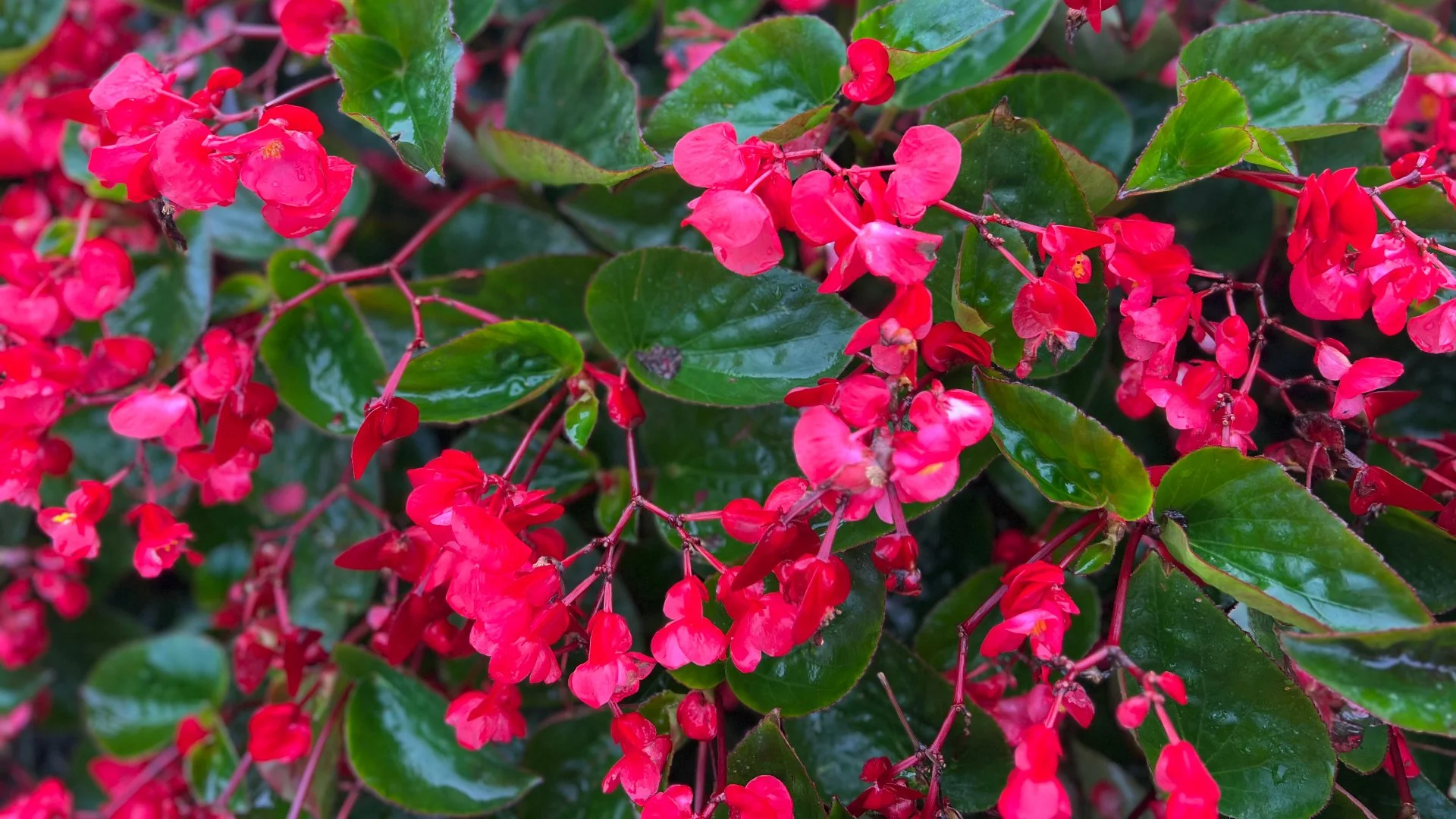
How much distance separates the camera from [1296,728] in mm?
479

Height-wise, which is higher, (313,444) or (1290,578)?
(1290,578)

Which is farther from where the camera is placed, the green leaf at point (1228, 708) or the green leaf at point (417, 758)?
the green leaf at point (417, 758)

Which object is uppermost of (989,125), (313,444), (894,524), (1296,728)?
(989,125)

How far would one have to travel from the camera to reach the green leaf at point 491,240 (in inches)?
31.8

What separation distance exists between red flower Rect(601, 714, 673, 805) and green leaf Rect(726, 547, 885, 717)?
0.07 metres

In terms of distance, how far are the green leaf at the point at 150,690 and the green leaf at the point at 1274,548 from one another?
84 cm

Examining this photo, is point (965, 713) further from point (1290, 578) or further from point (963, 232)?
point (963, 232)

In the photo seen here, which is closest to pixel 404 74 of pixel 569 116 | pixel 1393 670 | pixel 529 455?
pixel 569 116

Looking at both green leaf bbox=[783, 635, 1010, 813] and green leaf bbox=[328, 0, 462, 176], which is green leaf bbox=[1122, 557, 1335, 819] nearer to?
green leaf bbox=[783, 635, 1010, 813]

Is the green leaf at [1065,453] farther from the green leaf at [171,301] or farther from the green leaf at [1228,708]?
the green leaf at [171,301]

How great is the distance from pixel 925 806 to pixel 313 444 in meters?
0.65

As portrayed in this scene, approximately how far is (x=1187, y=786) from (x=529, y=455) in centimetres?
49

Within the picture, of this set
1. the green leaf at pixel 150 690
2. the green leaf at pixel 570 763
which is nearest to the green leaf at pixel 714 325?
the green leaf at pixel 570 763

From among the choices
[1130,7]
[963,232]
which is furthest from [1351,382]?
[1130,7]
